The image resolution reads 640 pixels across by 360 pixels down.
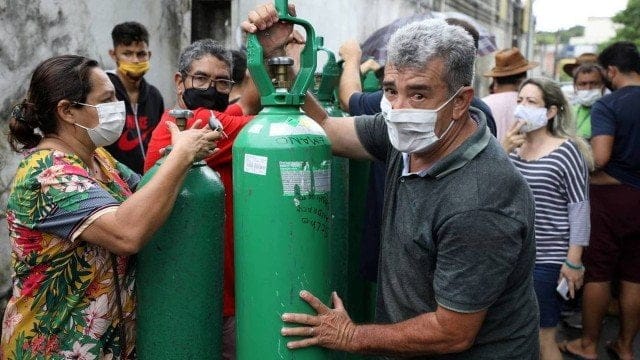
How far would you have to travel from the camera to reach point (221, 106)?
8.77ft

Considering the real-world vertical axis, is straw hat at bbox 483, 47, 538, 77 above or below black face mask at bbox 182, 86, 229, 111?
above

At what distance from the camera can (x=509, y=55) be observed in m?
5.23

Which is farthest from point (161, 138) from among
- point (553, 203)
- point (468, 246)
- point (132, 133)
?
point (553, 203)

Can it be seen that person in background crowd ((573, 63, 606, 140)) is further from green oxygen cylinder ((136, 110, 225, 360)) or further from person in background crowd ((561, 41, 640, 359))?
green oxygen cylinder ((136, 110, 225, 360))

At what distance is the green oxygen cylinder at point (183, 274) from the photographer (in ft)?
6.18

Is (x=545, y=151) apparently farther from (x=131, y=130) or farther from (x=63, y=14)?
(x=63, y=14)

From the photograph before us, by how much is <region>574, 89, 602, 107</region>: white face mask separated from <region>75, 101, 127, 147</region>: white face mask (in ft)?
15.6

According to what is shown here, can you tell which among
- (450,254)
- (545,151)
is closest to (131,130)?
(545,151)

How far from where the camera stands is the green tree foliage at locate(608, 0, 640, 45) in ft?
87.6

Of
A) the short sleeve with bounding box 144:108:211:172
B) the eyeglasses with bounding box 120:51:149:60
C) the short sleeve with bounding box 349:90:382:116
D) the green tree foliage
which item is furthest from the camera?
the green tree foliage

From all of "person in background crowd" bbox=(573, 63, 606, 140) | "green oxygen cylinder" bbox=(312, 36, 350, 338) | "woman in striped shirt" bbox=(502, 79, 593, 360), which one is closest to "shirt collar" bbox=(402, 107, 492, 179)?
"green oxygen cylinder" bbox=(312, 36, 350, 338)

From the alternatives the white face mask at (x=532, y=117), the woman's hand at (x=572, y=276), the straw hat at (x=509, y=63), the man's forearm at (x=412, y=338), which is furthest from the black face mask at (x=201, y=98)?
the straw hat at (x=509, y=63)

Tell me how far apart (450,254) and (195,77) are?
4.66ft

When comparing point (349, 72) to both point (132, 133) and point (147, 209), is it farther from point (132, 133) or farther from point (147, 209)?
point (132, 133)
